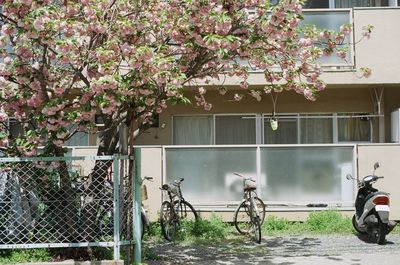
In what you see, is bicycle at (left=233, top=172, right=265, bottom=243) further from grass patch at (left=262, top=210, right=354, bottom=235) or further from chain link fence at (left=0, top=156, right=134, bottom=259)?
chain link fence at (left=0, top=156, right=134, bottom=259)

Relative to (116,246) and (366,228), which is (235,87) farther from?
(116,246)

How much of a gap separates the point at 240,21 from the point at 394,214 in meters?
6.13

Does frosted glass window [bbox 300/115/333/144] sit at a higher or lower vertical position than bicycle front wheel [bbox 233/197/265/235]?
higher

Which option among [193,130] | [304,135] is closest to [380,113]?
[304,135]

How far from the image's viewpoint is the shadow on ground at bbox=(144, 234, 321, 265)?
→ 8.66 meters

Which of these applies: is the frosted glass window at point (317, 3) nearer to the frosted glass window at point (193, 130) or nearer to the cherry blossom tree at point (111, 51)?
the frosted glass window at point (193, 130)

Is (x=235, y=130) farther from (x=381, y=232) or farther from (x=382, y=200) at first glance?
(x=381, y=232)

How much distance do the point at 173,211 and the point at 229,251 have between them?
62.6 inches

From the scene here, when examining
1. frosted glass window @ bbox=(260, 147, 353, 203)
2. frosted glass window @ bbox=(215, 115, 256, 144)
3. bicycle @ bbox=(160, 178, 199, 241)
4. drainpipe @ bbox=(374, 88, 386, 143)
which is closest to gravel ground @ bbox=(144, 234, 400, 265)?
bicycle @ bbox=(160, 178, 199, 241)

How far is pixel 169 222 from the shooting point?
34.7 feet

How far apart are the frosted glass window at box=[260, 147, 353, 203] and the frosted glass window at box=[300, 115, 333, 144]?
2417 mm

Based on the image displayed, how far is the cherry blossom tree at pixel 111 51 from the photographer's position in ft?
21.5

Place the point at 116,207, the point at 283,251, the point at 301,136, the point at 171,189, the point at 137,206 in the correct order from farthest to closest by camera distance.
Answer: the point at 301,136
the point at 171,189
the point at 283,251
the point at 137,206
the point at 116,207

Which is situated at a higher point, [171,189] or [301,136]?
[301,136]
